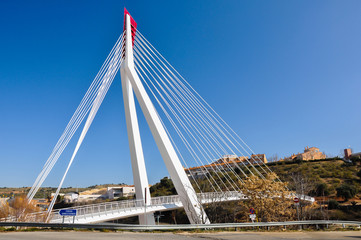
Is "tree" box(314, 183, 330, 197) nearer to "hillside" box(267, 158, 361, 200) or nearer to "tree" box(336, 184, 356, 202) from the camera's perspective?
"hillside" box(267, 158, 361, 200)

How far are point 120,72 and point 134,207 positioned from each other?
11.5 metres

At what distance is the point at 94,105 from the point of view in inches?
822

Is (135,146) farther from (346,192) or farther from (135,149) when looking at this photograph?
Answer: (346,192)

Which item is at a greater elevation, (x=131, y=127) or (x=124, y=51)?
(x=124, y=51)

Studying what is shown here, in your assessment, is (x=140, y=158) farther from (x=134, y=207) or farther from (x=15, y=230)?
(x=15, y=230)

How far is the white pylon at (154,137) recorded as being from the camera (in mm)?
17938

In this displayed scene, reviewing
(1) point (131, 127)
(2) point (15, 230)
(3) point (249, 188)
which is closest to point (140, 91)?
(1) point (131, 127)

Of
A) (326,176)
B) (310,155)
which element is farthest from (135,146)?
(310,155)

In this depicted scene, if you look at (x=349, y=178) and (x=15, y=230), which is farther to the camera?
(x=349, y=178)

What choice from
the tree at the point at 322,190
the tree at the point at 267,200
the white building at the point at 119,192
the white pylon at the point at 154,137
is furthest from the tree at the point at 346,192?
the white building at the point at 119,192

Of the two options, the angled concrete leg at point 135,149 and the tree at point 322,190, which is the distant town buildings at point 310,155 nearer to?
the tree at point 322,190

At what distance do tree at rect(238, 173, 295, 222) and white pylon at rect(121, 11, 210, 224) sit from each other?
3.45 m

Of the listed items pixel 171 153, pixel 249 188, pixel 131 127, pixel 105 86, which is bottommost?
pixel 249 188

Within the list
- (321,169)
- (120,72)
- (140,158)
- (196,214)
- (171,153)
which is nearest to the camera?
(196,214)
